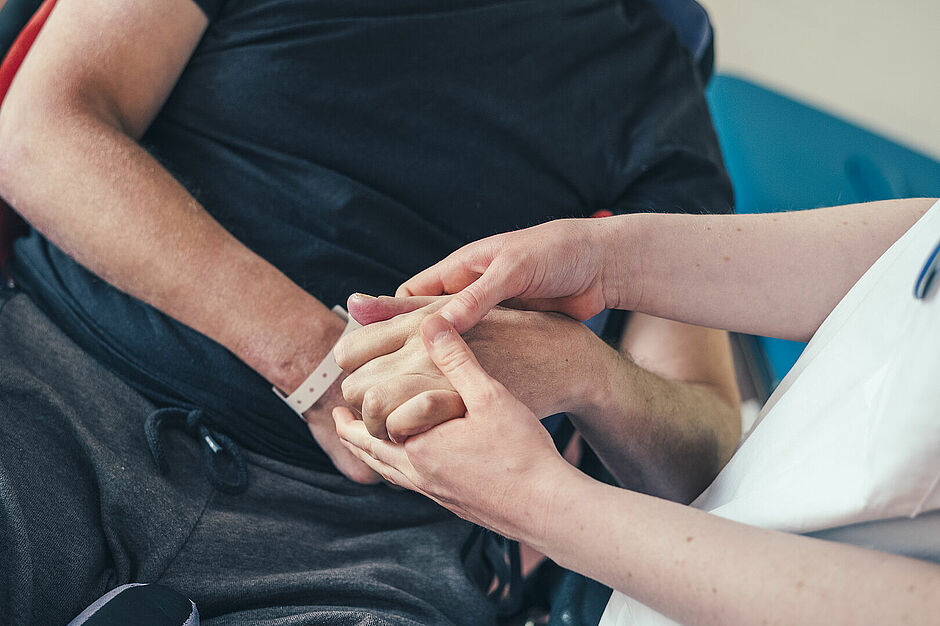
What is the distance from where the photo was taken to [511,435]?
0.58m

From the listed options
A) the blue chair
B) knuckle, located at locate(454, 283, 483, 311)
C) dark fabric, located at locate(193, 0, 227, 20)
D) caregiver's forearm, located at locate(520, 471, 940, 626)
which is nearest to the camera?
caregiver's forearm, located at locate(520, 471, 940, 626)

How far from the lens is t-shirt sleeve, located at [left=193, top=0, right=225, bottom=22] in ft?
2.95

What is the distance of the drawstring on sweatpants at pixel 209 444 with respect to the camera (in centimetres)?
81

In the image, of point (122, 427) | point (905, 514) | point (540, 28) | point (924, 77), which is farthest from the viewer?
point (924, 77)

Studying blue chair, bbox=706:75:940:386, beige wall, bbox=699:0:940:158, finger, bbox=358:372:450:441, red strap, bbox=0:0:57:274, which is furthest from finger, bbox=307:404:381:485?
beige wall, bbox=699:0:940:158

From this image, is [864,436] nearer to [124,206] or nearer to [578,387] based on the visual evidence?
[578,387]

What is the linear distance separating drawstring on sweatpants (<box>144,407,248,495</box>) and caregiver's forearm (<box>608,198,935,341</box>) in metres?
0.49

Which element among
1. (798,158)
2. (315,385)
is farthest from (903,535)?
(798,158)

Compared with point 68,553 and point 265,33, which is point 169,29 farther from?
point 68,553

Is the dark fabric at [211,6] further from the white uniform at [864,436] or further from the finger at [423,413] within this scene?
the white uniform at [864,436]

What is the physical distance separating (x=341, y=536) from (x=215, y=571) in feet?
0.55

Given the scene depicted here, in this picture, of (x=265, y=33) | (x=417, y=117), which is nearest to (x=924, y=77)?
(x=417, y=117)

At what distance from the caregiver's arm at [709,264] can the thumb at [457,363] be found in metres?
0.12

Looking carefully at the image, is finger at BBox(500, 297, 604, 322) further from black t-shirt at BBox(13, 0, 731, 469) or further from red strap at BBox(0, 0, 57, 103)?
red strap at BBox(0, 0, 57, 103)
